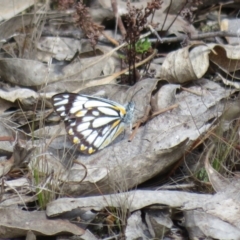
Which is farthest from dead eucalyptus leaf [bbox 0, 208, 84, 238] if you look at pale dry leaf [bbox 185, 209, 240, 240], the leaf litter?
pale dry leaf [bbox 185, 209, 240, 240]

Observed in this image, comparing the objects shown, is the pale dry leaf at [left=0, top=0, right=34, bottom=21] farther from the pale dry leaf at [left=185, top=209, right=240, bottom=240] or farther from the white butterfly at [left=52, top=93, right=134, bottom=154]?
the pale dry leaf at [left=185, top=209, right=240, bottom=240]

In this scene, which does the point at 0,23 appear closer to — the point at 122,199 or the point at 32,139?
the point at 32,139

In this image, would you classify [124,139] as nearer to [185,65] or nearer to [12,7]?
[185,65]

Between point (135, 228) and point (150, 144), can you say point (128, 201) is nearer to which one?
point (135, 228)

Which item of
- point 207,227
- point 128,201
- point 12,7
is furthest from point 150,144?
point 12,7

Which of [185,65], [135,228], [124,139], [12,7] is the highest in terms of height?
[12,7]

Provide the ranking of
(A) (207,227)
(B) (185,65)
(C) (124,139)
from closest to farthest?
(A) (207,227), (C) (124,139), (B) (185,65)

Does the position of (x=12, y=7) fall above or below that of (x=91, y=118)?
above

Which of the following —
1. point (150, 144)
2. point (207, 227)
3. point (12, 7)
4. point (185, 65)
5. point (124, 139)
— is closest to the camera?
point (207, 227)

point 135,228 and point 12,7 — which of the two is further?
point 12,7

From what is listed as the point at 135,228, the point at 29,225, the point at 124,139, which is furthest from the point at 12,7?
the point at 135,228
